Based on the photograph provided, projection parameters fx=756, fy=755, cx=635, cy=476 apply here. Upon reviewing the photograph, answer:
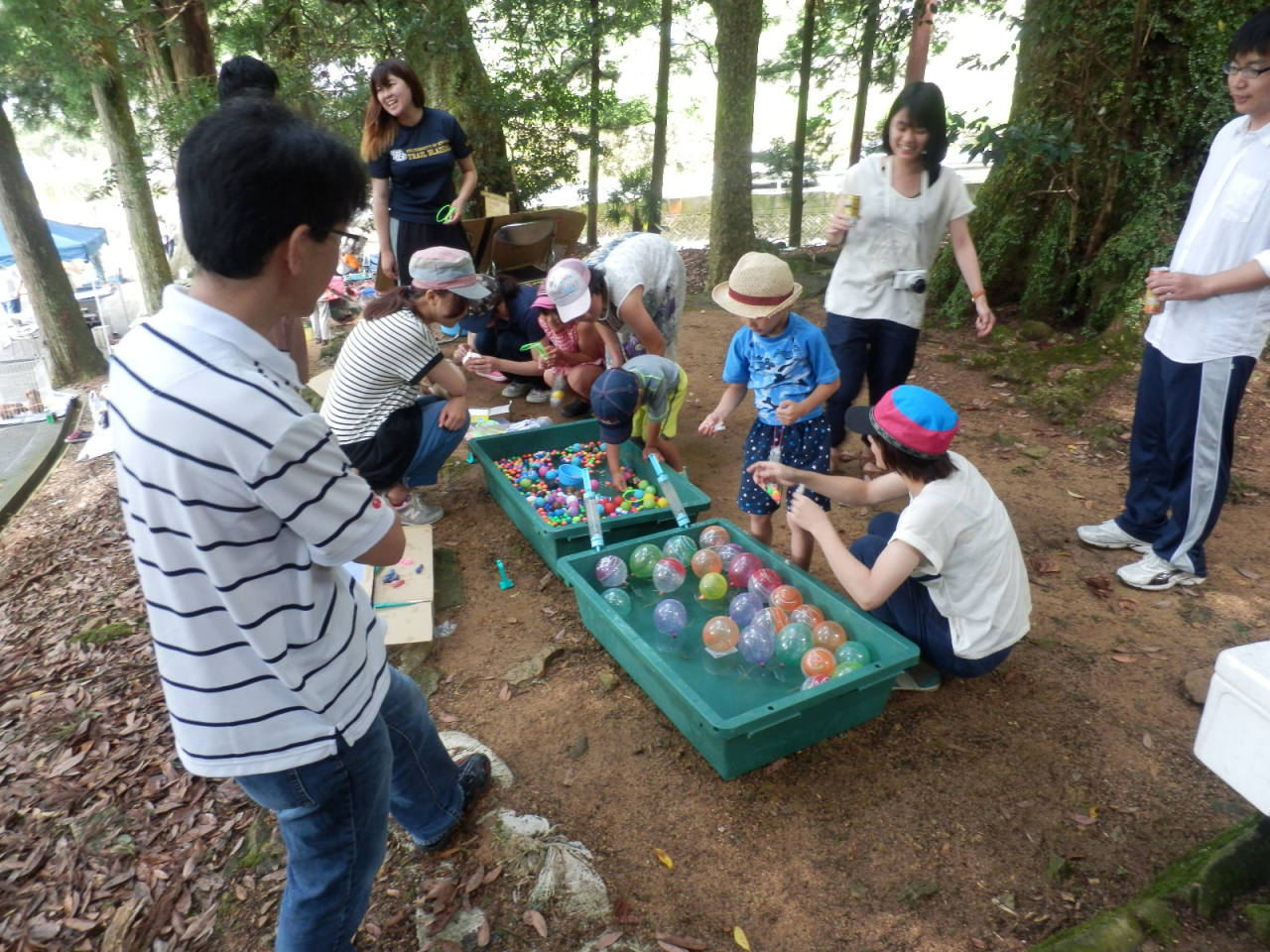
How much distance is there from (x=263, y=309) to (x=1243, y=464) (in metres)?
4.81

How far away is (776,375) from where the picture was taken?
3.06m

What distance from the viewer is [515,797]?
2375 mm

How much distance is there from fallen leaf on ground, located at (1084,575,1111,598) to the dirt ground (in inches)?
1.2

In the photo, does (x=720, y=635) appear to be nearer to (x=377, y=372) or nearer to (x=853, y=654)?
(x=853, y=654)

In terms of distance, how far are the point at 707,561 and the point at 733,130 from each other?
18.4ft

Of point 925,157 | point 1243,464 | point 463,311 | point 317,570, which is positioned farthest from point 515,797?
point 1243,464

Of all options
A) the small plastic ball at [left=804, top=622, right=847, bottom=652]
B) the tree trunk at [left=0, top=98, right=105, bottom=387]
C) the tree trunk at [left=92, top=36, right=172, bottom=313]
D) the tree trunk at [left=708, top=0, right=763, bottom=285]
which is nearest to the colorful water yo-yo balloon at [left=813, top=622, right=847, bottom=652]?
the small plastic ball at [left=804, top=622, right=847, bottom=652]

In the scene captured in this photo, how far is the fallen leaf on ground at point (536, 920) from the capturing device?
197 cm

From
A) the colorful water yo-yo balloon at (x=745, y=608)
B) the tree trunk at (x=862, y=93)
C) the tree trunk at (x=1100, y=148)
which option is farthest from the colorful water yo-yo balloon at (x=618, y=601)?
the tree trunk at (x=862, y=93)

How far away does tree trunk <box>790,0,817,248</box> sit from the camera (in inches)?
→ 348

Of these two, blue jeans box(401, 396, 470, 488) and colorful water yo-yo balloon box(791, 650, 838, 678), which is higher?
blue jeans box(401, 396, 470, 488)

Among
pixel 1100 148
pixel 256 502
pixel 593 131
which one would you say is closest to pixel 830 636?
pixel 256 502

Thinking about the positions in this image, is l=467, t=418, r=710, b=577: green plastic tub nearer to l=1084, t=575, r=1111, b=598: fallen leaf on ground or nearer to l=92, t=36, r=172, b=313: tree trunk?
l=1084, t=575, r=1111, b=598: fallen leaf on ground

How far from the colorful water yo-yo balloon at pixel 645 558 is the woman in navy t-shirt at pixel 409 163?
2.91m
